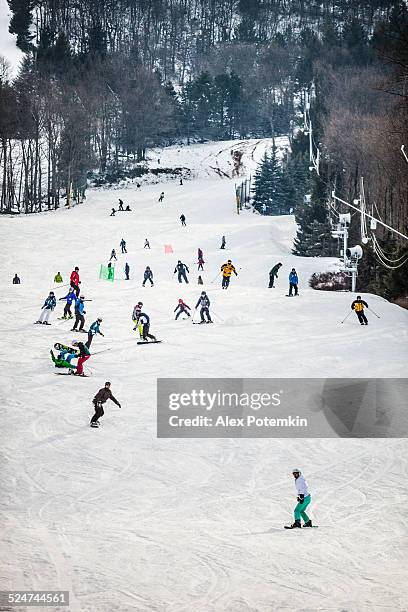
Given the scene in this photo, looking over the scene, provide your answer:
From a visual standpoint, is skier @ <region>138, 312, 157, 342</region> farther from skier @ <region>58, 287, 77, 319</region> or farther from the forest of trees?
the forest of trees

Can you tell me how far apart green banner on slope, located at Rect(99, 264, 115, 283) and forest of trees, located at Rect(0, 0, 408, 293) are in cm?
1357

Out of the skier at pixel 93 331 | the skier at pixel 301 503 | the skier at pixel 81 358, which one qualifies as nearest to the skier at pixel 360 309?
the skier at pixel 93 331

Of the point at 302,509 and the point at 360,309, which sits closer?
the point at 302,509

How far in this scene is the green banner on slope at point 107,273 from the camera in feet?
125

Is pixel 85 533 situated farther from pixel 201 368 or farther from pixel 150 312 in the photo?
pixel 150 312

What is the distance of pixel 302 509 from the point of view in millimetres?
13148

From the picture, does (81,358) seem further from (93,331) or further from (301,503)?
(301,503)

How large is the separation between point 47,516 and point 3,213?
5322cm

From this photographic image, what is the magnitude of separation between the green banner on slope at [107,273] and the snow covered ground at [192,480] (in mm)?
6866

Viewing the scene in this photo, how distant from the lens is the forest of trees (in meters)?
55.2

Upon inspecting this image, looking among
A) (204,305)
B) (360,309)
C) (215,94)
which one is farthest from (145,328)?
(215,94)

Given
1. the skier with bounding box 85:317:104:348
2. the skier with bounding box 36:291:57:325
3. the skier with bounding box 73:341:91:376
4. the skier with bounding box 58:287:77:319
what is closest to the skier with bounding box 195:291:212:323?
the skier with bounding box 85:317:104:348

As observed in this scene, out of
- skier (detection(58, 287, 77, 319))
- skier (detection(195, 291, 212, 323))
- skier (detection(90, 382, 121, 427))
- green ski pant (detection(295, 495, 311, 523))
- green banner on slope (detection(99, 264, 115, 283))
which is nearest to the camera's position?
green ski pant (detection(295, 495, 311, 523))

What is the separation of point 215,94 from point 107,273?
65.3 meters
